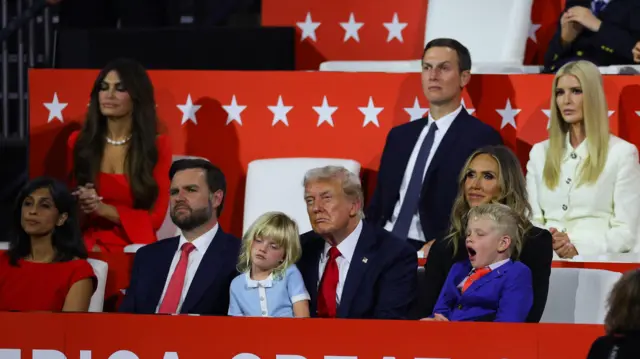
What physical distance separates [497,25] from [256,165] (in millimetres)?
1720

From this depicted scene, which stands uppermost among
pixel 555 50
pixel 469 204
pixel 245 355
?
pixel 555 50

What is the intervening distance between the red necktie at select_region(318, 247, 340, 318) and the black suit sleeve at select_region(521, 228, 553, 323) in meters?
0.68

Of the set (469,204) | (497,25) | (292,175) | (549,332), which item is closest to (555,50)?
(497,25)

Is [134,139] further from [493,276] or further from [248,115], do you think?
[493,276]

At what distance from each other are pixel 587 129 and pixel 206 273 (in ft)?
6.23

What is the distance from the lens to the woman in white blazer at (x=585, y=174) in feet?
18.9

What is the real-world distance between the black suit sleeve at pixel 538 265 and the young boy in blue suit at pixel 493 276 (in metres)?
0.05

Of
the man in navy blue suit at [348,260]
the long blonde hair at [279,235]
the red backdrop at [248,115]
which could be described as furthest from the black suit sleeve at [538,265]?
the red backdrop at [248,115]

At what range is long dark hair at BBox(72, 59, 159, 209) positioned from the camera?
608cm

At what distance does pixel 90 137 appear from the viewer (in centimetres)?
623

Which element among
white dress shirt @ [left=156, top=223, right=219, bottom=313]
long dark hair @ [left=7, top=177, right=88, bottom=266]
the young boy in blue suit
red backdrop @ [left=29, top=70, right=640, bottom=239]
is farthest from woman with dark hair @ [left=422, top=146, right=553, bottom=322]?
red backdrop @ [left=29, top=70, right=640, bottom=239]

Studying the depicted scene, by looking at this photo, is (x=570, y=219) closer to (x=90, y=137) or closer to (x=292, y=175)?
(x=292, y=175)

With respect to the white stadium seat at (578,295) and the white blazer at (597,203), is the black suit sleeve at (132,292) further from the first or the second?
the white blazer at (597,203)

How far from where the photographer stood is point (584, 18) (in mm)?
6668
